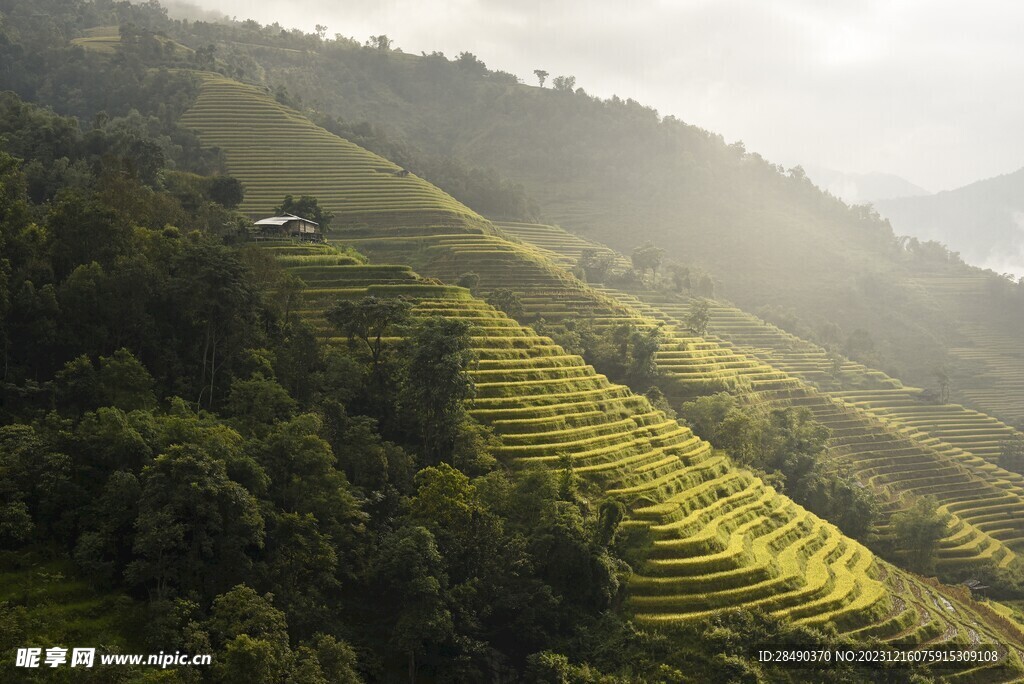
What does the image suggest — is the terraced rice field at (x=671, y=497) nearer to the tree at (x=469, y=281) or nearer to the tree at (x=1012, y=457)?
the tree at (x=469, y=281)

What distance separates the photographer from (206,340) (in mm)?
29031

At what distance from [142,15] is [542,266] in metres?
104

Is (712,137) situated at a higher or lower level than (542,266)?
higher

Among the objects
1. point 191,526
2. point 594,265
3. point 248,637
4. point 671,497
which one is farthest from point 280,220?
point 594,265

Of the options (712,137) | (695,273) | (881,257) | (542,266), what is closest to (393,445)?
(542,266)

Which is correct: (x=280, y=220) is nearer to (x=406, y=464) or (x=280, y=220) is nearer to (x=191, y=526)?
(x=406, y=464)

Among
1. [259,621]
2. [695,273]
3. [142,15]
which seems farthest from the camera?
[142,15]

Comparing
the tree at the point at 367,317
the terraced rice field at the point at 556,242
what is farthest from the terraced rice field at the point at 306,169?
the tree at the point at 367,317

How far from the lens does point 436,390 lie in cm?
3005

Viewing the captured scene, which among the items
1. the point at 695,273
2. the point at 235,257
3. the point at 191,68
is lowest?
the point at 695,273

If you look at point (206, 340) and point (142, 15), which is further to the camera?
point (142, 15)

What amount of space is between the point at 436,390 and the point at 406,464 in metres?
3.19

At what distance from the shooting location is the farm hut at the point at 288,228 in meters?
49.8

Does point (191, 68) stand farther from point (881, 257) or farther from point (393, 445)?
point (881, 257)
